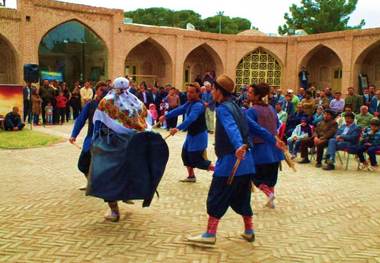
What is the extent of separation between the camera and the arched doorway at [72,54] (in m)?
23.0

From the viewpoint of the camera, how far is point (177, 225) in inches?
198

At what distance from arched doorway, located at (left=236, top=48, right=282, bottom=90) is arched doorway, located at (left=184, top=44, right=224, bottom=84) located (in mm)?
1664

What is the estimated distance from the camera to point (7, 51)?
2178cm

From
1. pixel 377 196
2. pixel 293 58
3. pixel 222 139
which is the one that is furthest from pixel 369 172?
pixel 293 58

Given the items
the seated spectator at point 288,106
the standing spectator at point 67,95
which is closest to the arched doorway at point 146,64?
the standing spectator at point 67,95

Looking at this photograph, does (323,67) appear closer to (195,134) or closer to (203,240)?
(195,134)

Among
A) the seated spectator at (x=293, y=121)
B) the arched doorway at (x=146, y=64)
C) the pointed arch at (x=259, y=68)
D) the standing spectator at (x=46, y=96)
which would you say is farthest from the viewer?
the pointed arch at (x=259, y=68)

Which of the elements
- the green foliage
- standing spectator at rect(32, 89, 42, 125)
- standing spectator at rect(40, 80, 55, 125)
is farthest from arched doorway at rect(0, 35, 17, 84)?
the green foliage

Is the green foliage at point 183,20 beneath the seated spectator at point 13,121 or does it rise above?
above

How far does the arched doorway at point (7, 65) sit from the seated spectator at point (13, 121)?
778cm

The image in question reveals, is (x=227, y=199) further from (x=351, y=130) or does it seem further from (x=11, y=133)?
(x=11, y=133)

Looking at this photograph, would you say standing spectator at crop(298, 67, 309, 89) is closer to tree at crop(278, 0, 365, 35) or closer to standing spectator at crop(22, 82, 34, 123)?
tree at crop(278, 0, 365, 35)

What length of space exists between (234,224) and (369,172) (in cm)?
493

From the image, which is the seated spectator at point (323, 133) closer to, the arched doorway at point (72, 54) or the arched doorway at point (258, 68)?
the arched doorway at point (72, 54)
